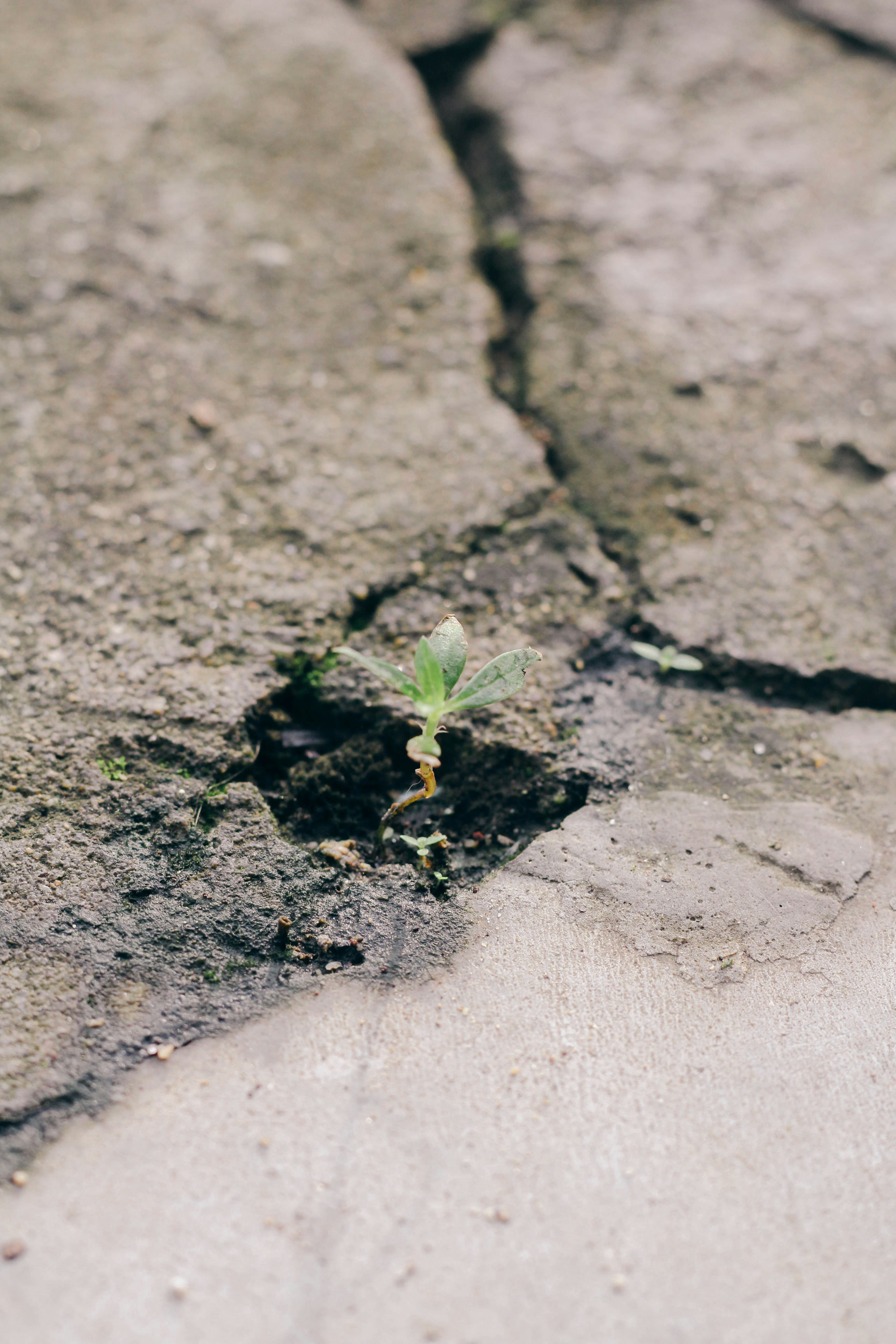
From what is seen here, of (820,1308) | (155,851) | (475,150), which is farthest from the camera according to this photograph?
(475,150)

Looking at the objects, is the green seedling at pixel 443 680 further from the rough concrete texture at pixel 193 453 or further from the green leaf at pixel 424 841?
the rough concrete texture at pixel 193 453

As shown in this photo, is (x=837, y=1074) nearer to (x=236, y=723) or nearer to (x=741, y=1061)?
(x=741, y=1061)

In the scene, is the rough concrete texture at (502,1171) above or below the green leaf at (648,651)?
below

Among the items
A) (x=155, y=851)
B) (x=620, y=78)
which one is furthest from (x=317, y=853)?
(x=620, y=78)

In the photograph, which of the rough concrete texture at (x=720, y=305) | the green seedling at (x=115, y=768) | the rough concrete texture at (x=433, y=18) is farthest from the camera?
the rough concrete texture at (x=433, y=18)

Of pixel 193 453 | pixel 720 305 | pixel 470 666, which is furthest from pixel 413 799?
pixel 720 305

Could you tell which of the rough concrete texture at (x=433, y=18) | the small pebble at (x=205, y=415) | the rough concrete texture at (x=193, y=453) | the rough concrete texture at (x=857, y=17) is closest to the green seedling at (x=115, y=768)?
the rough concrete texture at (x=193, y=453)

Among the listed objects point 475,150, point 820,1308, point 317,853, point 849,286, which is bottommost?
point 820,1308
